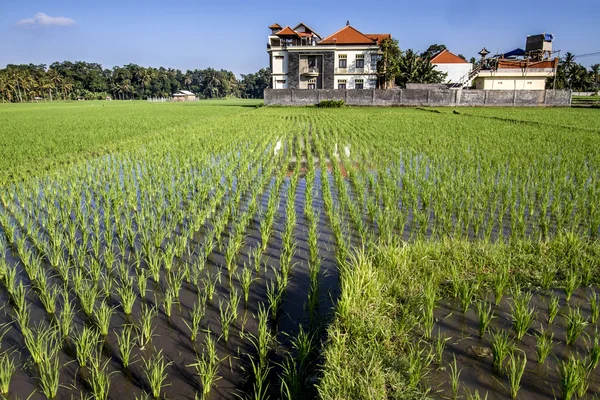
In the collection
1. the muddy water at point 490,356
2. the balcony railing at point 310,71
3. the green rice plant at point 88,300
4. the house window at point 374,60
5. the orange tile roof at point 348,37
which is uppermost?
the orange tile roof at point 348,37

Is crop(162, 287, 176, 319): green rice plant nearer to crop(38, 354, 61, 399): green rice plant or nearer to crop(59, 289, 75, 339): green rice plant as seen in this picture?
crop(59, 289, 75, 339): green rice plant

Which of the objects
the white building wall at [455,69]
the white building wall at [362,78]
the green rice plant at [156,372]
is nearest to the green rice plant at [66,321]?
the green rice plant at [156,372]

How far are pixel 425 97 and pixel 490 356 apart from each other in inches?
1131

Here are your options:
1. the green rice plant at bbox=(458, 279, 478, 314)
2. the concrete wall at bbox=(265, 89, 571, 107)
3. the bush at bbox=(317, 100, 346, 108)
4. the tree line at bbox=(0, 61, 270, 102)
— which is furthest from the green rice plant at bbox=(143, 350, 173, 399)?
the tree line at bbox=(0, 61, 270, 102)

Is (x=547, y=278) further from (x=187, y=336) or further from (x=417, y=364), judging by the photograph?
(x=187, y=336)

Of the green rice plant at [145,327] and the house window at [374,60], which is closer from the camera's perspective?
the green rice plant at [145,327]

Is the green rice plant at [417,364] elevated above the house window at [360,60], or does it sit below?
below

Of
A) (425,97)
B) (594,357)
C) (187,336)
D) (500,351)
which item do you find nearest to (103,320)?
(187,336)

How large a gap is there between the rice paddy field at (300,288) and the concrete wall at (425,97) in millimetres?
22494

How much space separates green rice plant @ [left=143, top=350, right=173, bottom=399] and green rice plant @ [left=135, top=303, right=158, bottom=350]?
0.59ft

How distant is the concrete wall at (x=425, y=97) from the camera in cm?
2802

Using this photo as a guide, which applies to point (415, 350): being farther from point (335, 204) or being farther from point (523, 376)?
point (335, 204)

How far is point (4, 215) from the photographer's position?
530 centimetres

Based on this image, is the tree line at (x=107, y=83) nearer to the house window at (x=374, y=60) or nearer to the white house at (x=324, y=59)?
the white house at (x=324, y=59)
